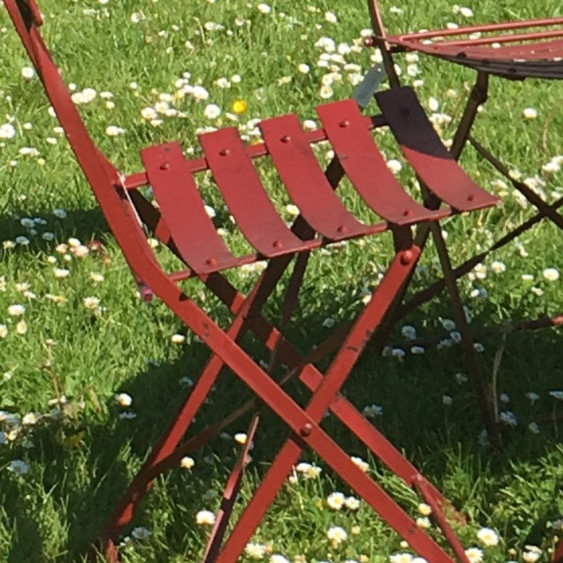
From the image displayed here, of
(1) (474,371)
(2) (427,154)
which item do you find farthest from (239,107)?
(2) (427,154)

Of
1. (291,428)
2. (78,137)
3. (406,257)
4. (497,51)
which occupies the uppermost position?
(78,137)

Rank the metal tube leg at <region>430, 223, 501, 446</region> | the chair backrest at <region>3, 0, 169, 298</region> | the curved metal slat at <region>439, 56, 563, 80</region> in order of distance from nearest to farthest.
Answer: the chair backrest at <region>3, 0, 169, 298</region> → the curved metal slat at <region>439, 56, 563, 80</region> → the metal tube leg at <region>430, 223, 501, 446</region>

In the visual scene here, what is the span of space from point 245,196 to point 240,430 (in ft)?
2.91

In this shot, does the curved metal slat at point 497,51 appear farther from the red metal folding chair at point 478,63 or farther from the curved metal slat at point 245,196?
the curved metal slat at point 245,196

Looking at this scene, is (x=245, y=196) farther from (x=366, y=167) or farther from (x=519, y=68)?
(x=519, y=68)

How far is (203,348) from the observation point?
10.9ft

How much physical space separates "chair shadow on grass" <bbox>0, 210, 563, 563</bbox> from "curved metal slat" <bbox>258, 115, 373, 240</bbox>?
30.2 inches

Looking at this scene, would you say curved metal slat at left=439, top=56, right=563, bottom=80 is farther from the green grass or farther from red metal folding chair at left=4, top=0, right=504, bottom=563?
the green grass

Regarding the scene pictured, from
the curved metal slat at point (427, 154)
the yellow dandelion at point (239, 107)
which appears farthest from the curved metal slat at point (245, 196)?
the yellow dandelion at point (239, 107)

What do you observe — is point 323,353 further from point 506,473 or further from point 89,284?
point 89,284

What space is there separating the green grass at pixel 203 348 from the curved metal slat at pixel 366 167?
757 millimetres

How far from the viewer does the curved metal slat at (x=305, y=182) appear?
2234 mm

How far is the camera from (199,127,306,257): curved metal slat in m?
2.20

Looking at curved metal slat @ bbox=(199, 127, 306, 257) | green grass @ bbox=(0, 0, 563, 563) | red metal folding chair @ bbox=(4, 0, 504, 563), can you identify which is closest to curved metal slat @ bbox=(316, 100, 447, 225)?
red metal folding chair @ bbox=(4, 0, 504, 563)
